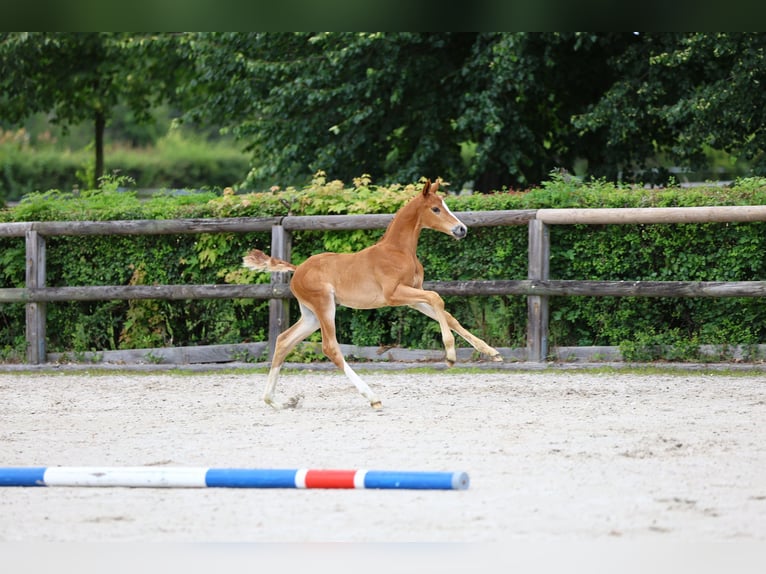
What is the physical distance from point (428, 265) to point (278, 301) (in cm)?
166

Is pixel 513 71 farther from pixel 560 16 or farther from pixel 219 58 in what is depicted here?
pixel 560 16

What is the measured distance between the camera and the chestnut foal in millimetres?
8602

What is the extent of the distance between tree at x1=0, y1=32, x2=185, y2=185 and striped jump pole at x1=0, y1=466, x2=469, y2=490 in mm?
16092

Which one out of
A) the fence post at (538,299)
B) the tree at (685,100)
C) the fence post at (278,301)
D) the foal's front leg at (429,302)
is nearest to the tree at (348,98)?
the tree at (685,100)

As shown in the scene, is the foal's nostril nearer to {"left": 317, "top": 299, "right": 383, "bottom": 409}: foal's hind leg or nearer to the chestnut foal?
the chestnut foal

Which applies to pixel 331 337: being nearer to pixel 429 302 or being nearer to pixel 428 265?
pixel 429 302

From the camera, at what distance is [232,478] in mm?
5605

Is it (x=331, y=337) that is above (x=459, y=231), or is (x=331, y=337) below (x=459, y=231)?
below

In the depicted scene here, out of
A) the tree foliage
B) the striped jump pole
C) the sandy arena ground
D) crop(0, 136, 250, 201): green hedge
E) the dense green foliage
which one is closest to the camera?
the sandy arena ground

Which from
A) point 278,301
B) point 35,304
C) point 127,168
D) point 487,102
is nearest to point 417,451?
point 278,301

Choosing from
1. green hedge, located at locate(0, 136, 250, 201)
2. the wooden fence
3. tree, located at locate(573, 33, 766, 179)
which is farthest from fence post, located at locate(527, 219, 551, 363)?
green hedge, located at locate(0, 136, 250, 201)

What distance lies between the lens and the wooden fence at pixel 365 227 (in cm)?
1041

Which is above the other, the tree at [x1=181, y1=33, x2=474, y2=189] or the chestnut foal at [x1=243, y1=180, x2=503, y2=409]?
the tree at [x1=181, y1=33, x2=474, y2=189]

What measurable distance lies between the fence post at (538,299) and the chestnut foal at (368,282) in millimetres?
2377
